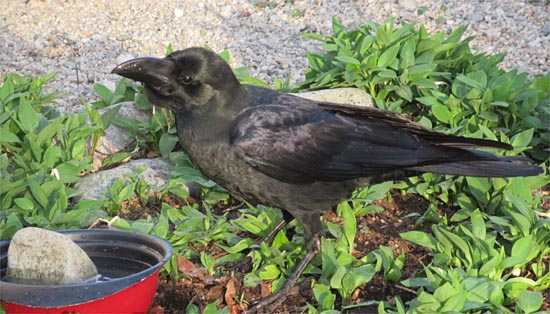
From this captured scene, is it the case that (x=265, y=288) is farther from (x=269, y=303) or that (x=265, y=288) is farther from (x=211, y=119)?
(x=211, y=119)

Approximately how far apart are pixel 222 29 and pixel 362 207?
342 cm

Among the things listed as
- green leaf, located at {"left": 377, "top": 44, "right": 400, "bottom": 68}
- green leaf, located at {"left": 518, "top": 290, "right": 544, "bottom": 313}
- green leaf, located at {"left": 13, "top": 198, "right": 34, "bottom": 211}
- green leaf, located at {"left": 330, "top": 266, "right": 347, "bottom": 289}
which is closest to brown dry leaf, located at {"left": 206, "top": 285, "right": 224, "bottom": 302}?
green leaf, located at {"left": 330, "top": 266, "right": 347, "bottom": 289}

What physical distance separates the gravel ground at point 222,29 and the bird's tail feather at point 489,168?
8.34ft

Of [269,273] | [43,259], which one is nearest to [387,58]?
[269,273]

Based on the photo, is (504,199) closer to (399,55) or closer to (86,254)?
(399,55)

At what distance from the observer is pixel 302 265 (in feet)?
13.7

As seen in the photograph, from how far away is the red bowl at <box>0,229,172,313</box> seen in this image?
10.7 ft

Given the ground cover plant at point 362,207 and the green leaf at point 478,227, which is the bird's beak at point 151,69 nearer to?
the ground cover plant at point 362,207

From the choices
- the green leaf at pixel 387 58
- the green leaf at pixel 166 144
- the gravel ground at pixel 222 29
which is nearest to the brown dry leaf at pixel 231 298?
the green leaf at pixel 166 144

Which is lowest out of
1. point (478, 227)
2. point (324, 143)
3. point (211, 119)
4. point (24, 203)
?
point (478, 227)

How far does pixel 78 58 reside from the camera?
278 inches

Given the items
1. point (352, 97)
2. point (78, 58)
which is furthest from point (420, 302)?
point (78, 58)

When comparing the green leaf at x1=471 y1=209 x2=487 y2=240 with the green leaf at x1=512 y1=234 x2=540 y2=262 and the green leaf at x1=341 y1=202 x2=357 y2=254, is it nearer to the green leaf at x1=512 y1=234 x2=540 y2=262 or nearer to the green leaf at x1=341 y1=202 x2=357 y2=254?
the green leaf at x1=512 y1=234 x2=540 y2=262

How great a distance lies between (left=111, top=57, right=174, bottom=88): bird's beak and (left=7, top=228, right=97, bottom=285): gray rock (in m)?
0.90
